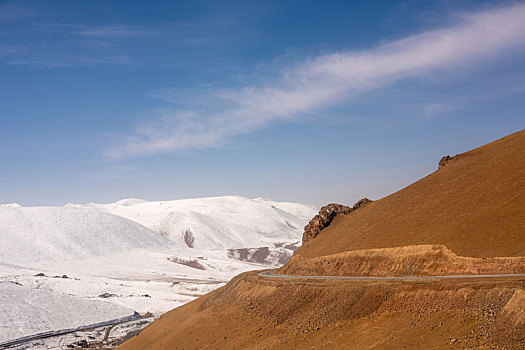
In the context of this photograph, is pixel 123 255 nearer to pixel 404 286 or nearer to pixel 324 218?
pixel 324 218

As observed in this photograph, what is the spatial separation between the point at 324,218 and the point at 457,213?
647 inches

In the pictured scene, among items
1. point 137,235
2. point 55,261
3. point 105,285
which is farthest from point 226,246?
point 105,285

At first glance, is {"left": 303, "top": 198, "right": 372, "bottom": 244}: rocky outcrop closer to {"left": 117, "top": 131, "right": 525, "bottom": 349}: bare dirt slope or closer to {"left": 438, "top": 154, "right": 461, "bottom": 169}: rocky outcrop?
{"left": 117, "top": 131, "right": 525, "bottom": 349}: bare dirt slope

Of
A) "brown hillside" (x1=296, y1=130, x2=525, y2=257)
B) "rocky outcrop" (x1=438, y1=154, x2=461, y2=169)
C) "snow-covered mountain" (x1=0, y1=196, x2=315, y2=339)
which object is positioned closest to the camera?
"brown hillside" (x1=296, y1=130, x2=525, y2=257)

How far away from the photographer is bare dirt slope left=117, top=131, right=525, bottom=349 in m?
22.5

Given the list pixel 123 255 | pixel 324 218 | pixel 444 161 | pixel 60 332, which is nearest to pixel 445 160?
pixel 444 161

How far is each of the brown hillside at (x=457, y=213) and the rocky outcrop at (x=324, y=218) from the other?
963 millimetres

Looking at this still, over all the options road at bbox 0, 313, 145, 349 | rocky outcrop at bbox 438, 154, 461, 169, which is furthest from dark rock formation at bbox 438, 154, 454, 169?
road at bbox 0, 313, 145, 349

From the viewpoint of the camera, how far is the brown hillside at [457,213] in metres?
31.0

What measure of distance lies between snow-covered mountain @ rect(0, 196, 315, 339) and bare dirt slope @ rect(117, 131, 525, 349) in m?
38.0

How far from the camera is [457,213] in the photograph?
1393 inches

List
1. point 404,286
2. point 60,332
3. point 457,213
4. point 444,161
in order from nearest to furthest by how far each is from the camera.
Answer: point 404,286 < point 457,213 < point 444,161 < point 60,332

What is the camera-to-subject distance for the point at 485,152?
144 ft

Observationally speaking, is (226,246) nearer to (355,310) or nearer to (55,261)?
(55,261)
